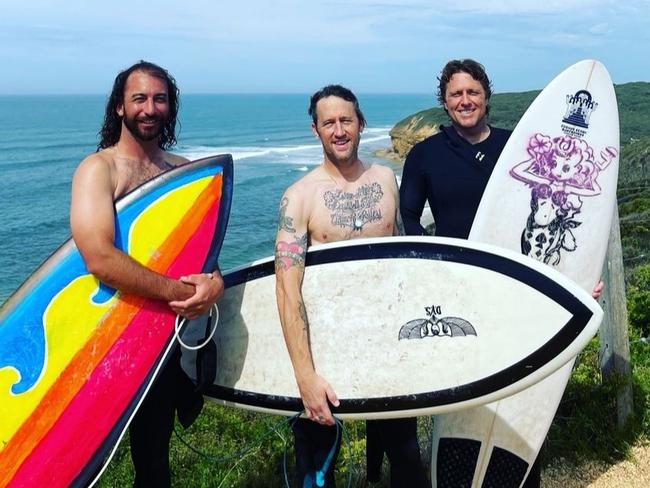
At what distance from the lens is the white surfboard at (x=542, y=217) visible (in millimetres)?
3416

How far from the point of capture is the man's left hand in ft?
8.95

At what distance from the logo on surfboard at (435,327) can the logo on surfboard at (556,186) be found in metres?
0.89

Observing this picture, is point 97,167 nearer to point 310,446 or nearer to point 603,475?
point 310,446

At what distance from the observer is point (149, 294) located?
263 cm

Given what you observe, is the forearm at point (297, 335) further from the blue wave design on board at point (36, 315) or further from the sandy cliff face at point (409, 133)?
the sandy cliff face at point (409, 133)

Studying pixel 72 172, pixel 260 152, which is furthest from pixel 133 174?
pixel 260 152

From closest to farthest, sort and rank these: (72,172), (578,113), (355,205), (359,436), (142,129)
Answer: (142,129) < (355,205) < (578,113) < (359,436) < (72,172)

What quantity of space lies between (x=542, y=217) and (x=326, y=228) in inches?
56.0

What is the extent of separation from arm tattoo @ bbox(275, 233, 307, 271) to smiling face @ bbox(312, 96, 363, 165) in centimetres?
38

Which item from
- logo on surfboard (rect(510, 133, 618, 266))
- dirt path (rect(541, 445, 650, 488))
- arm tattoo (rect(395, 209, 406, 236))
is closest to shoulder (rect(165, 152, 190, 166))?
arm tattoo (rect(395, 209, 406, 236))

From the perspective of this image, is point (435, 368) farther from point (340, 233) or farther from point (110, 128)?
point (110, 128)

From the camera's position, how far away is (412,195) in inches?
126

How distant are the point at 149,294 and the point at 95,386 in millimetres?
472

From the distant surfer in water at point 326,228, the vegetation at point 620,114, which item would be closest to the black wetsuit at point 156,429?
the distant surfer in water at point 326,228
